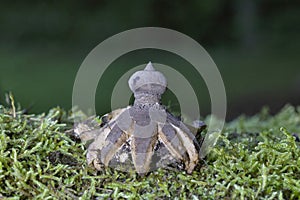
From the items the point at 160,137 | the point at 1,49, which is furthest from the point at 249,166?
the point at 1,49

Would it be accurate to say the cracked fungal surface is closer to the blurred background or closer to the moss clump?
the moss clump

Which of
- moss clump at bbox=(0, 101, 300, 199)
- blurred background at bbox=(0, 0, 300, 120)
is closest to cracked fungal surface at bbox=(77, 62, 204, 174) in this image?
moss clump at bbox=(0, 101, 300, 199)

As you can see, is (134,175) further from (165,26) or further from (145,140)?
(165,26)

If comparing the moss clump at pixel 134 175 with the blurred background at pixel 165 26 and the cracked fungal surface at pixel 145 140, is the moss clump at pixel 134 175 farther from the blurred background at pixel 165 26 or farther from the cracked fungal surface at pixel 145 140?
the blurred background at pixel 165 26

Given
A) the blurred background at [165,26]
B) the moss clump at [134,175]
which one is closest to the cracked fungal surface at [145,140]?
the moss clump at [134,175]

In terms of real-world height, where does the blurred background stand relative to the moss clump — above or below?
above

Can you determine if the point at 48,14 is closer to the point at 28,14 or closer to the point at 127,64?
the point at 28,14
